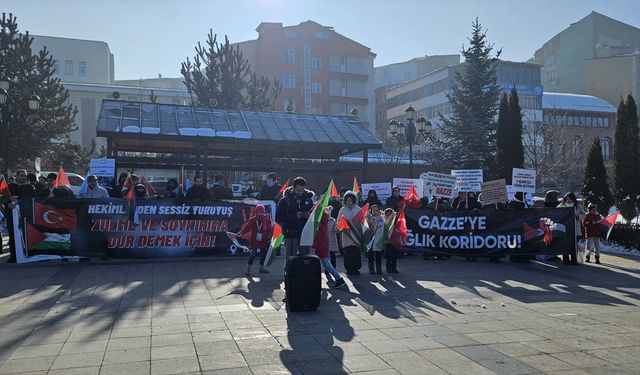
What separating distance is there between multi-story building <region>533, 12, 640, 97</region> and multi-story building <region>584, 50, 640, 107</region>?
17.7 inches

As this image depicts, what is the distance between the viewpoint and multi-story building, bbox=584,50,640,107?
232ft

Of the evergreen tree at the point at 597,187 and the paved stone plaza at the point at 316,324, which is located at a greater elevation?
the evergreen tree at the point at 597,187

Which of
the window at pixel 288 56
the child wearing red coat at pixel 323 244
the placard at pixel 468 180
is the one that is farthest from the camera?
the window at pixel 288 56

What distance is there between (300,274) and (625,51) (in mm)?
88760

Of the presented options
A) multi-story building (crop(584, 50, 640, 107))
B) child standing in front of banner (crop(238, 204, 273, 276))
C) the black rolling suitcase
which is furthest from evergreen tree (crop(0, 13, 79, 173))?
multi-story building (crop(584, 50, 640, 107))

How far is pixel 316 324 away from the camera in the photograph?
6.95 meters

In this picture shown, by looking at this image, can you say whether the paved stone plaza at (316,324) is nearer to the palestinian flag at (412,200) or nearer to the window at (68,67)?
the palestinian flag at (412,200)

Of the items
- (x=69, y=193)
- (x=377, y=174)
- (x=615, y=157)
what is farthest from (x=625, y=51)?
(x=69, y=193)

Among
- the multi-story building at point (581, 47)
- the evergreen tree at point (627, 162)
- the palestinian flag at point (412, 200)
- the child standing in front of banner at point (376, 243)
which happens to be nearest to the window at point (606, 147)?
the multi-story building at point (581, 47)

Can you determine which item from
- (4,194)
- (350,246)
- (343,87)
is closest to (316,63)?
(343,87)

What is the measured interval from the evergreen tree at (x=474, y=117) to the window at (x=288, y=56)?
43464 mm

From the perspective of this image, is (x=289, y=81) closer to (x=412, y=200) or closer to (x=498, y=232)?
(x=412, y=200)

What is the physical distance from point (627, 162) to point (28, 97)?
28.6m

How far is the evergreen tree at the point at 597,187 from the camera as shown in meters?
18.4
